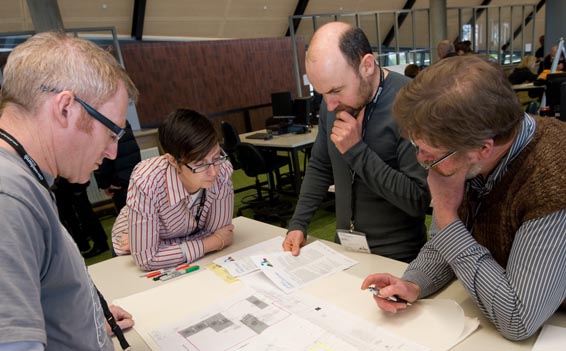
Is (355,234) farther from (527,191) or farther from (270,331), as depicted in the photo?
(527,191)

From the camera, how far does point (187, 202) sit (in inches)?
60.6

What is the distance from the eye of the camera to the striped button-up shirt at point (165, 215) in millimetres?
1435

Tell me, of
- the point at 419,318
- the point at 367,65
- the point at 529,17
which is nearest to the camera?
the point at 419,318

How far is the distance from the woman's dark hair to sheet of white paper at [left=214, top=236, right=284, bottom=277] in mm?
406

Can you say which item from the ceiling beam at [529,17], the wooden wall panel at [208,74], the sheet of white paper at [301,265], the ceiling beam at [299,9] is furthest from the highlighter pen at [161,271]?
the ceiling beam at [529,17]

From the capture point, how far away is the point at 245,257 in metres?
1.50

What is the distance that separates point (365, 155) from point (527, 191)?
55cm

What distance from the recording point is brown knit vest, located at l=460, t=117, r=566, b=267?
0.78m

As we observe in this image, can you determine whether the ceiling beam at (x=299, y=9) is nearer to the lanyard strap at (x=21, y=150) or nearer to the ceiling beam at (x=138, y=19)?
the ceiling beam at (x=138, y=19)

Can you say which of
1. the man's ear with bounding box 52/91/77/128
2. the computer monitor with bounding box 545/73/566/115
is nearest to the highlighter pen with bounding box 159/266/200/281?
the man's ear with bounding box 52/91/77/128

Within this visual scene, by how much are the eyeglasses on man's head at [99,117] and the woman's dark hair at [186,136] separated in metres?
0.61

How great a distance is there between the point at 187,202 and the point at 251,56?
641cm

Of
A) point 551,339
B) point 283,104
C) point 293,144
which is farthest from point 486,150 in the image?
point 283,104

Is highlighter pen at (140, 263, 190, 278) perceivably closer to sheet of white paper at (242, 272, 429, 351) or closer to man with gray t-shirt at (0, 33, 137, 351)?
sheet of white paper at (242, 272, 429, 351)
